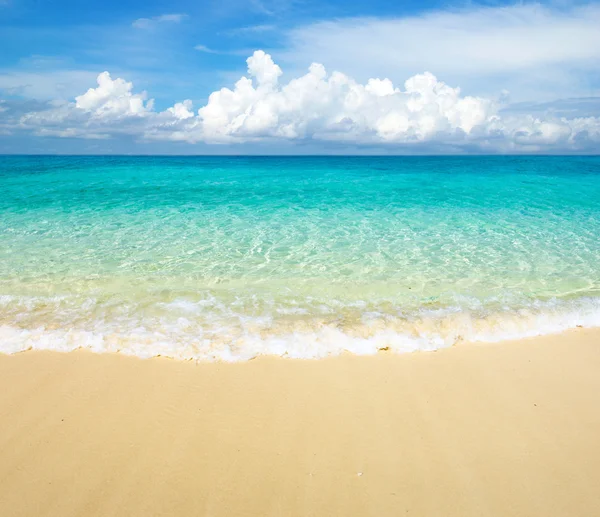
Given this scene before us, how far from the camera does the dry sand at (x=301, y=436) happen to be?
3.09 m

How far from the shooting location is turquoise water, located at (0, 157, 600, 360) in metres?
5.48

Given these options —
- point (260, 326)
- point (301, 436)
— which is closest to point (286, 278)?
point (260, 326)

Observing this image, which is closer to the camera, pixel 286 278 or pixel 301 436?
pixel 301 436

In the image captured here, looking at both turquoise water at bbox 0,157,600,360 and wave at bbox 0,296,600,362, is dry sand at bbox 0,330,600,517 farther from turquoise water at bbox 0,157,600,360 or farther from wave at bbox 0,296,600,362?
turquoise water at bbox 0,157,600,360

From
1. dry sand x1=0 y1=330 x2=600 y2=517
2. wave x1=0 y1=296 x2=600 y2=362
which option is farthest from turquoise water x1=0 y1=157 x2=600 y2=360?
dry sand x1=0 y1=330 x2=600 y2=517

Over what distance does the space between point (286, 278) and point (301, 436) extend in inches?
164

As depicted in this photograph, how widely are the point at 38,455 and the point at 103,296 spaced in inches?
141

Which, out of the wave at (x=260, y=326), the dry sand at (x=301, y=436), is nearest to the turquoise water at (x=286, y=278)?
the wave at (x=260, y=326)

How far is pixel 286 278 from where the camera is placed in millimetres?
7652

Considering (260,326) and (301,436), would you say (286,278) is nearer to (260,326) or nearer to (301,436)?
(260,326)

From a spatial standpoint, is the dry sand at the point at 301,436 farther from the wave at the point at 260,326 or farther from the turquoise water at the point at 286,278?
the turquoise water at the point at 286,278

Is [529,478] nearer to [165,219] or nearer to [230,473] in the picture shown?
[230,473]

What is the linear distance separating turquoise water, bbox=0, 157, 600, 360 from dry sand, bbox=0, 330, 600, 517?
1.86 feet

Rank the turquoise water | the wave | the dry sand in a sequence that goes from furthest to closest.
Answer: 1. the turquoise water
2. the wave
3. the dry sand
